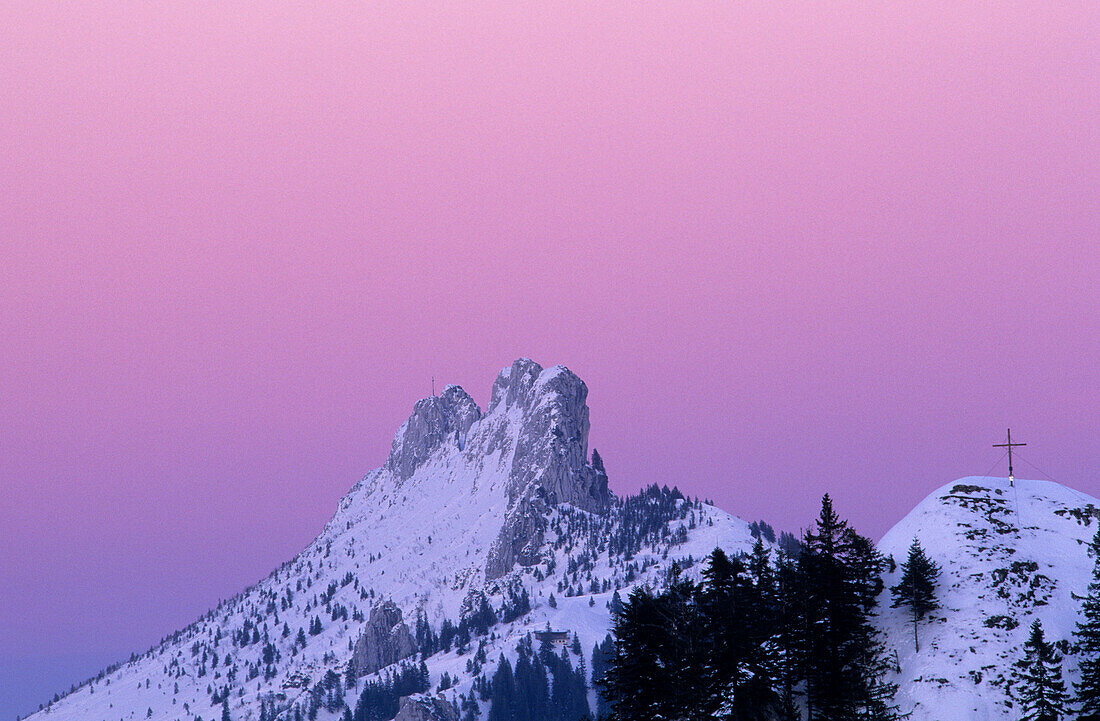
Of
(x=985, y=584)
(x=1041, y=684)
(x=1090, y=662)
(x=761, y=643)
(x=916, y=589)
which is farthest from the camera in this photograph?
(x=985, y=584)

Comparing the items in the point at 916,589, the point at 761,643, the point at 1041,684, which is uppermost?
the point at 916,589

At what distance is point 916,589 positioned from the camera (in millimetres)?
123375

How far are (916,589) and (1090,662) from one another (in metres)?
25.6

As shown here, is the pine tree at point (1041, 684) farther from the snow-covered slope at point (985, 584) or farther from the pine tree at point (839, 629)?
the pine tree at point (839, 629)

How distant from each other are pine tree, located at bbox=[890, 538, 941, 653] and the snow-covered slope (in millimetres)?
1035

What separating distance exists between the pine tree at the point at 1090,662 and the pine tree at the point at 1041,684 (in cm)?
163

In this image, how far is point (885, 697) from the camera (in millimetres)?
115312

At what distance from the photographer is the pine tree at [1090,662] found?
96438 millimetres

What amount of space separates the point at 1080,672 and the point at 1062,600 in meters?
13.3

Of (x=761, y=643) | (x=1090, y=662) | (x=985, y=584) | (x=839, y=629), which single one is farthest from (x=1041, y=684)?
(x=985, y=584)

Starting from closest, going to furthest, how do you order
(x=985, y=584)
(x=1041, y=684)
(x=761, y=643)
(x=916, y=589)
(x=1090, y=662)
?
(x=1090, y=662)
(x=1041, y=684)
(x=761, y=643)
(x=916, y=589)
(x=985, y=584)

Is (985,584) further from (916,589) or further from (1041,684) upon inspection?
(1041,684)

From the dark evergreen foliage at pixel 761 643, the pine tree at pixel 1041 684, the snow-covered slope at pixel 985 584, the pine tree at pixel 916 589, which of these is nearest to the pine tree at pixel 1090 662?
the pine tree at pixel 1041 684

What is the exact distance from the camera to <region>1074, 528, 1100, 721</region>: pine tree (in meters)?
96.4
